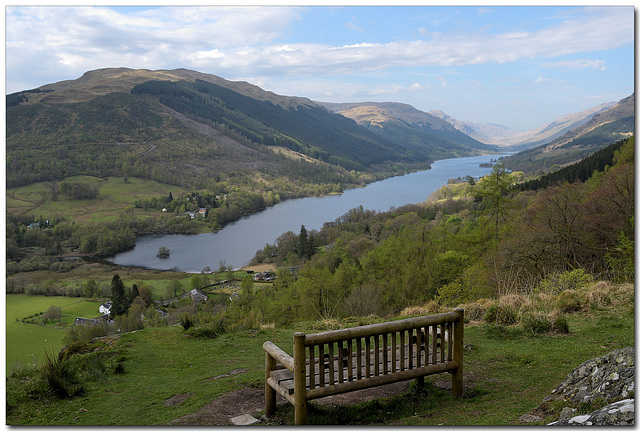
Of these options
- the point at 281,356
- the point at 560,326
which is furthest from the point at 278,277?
the point at 281,356

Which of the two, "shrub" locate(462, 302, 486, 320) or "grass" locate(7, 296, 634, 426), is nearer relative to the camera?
"grass" locate(7, 296, 634, 426)

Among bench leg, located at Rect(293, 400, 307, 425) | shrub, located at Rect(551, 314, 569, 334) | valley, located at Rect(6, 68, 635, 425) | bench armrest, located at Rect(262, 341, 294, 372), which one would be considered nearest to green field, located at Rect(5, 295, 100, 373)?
valley, located at Rect(6, 68, 635, 425)

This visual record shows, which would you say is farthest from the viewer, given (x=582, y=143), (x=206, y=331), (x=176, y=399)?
(x=582, y=143)

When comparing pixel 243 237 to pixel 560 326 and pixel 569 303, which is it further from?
pixel 560 326

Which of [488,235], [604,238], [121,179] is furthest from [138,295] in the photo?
[121,179]

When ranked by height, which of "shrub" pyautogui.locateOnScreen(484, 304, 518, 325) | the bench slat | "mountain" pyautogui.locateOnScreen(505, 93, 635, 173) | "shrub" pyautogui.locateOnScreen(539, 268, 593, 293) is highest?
"mountain" pyautogui.locateOnScreen(505, 93, 635, 173)

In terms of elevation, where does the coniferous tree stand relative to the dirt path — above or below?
below

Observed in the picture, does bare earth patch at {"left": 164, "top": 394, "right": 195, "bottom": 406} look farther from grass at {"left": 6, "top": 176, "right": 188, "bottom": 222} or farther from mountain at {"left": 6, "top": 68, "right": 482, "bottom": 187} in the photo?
mountain at {"left": 6, "top": 68, "right": 482, "bottom": 187}
